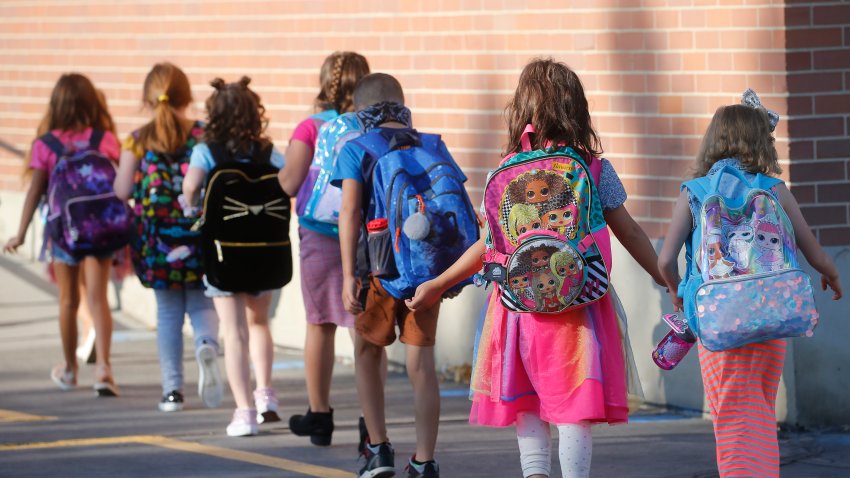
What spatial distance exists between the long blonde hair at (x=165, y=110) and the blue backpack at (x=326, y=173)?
1.21 meters

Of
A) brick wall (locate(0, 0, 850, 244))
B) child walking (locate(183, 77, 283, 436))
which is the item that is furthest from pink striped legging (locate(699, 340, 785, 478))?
child walking (locate(183, 77, 283, 436))

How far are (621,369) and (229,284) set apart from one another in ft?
10.3

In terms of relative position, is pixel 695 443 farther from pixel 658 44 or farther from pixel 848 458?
pixel 658 44

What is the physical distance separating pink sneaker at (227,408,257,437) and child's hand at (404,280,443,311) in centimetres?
220

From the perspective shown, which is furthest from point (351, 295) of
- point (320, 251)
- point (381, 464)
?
point (320, 251)

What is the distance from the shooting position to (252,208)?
8.36 metres

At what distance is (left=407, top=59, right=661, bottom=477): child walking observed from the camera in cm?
563

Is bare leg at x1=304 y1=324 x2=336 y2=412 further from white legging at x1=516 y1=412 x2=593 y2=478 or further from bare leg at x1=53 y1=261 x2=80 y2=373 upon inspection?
bare leg at x1=53 y1=261 x2=80 y2=373

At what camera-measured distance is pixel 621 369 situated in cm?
580

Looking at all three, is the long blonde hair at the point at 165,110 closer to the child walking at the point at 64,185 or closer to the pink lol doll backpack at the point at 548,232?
the child walking at the point at 64,185

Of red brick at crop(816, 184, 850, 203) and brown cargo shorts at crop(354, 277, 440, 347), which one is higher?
red brick at crop(816, 184, 850, 203)

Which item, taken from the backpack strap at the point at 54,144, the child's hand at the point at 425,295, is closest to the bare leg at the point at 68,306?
the backpack strap at the point at 54,144

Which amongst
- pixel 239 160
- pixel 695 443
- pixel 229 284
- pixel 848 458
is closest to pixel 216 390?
pixel 229 284

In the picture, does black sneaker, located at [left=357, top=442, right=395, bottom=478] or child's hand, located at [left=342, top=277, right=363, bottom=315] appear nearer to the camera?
child's hand, located at [left=342, top=277, right=363, bottom=315]
